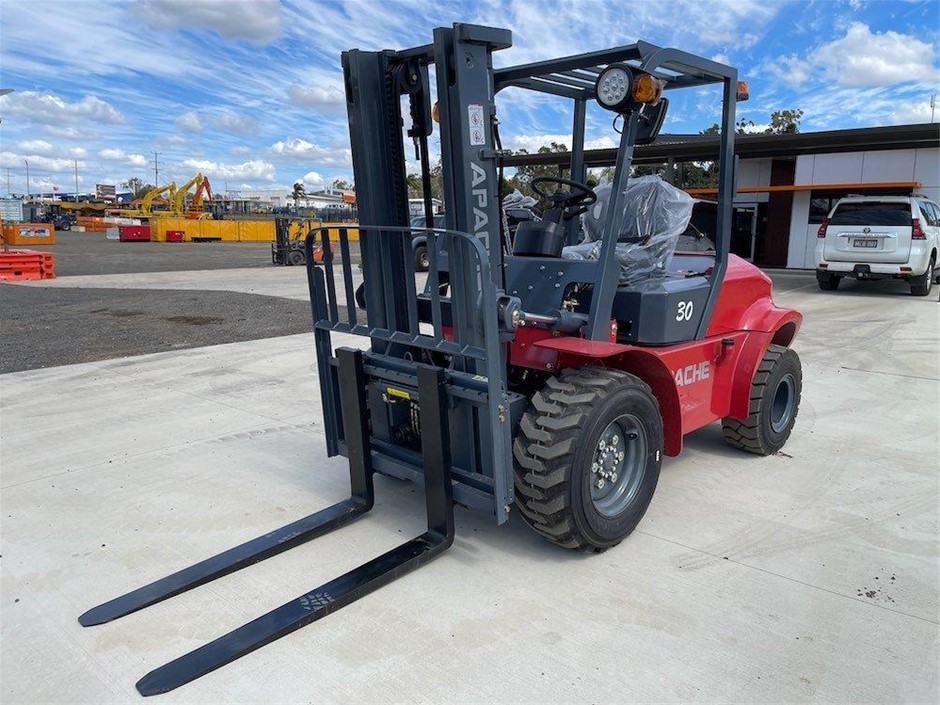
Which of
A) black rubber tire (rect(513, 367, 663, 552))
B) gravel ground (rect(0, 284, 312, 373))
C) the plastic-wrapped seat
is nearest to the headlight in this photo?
the plastic-wrapped seat

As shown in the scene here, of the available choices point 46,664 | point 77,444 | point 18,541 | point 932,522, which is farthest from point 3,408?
point 932,522

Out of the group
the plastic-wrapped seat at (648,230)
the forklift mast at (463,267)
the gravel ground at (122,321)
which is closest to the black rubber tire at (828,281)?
the gravel ground at (122,321)

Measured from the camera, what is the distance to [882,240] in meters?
14.2

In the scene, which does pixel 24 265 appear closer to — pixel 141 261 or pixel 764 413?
pixel 141 261

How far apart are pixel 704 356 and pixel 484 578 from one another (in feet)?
7.00

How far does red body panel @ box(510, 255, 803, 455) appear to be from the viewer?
387 cm

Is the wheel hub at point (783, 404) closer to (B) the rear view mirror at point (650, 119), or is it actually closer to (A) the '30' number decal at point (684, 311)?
(A) the '30' number decal at point (684, 311)

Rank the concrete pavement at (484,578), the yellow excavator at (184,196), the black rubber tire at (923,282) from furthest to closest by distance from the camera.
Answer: the yellow excavator at (184,196) < the black rubber tire at (923,282) < the concrete pavement at (484,578)

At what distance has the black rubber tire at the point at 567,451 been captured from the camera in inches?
134

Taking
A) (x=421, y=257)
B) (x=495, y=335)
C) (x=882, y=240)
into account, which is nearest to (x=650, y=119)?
(x=495, y=335)

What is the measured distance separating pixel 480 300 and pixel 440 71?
1.14 m

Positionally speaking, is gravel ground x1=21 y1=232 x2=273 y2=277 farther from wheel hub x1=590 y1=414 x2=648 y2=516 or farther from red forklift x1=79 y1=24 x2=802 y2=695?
wheel hub x1=590 y1=414 x2=648 y2=516

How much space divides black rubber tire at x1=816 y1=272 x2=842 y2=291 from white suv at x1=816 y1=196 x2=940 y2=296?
0.60 m

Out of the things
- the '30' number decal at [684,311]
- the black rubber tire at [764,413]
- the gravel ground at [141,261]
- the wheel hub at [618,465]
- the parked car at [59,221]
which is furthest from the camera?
the parked car at [59,221]
